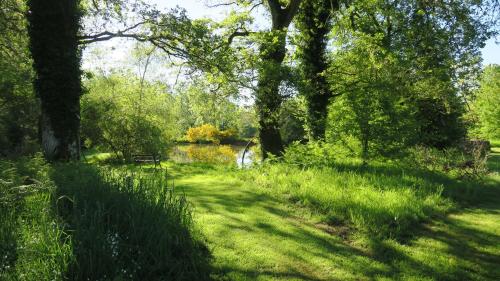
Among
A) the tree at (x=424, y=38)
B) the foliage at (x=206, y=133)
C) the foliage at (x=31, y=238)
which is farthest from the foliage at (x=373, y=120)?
the foliage at (x=206, y=133)

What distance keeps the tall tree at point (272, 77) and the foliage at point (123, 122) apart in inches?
398

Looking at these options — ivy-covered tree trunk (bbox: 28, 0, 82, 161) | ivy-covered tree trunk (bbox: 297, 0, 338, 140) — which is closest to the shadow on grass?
ivy-covered tree trunk (bbox: 28, 0, 82, 161)

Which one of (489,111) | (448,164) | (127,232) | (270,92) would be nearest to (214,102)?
(270,92)

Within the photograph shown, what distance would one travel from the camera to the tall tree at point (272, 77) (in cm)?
1195

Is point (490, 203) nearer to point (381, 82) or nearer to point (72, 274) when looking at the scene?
point (381, 82)

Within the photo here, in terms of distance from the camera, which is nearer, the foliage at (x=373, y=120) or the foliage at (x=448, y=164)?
the foliage at (x=448, y=164)

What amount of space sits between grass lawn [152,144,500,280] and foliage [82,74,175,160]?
1701 centimetres

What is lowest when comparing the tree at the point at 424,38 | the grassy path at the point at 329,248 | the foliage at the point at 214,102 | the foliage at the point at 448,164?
the grassy path at the point at 329,248

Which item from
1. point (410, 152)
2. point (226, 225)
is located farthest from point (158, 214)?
point (410, 152)

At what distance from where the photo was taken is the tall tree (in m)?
11.9

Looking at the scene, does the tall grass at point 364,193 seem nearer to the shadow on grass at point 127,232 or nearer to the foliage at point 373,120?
the foliage at point 373,120

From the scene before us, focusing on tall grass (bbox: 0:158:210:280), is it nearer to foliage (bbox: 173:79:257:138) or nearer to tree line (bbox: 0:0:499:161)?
tree line (bbox: 0:0:499:161)

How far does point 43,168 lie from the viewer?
6000 mm

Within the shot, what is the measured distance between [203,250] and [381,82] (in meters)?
8.50
